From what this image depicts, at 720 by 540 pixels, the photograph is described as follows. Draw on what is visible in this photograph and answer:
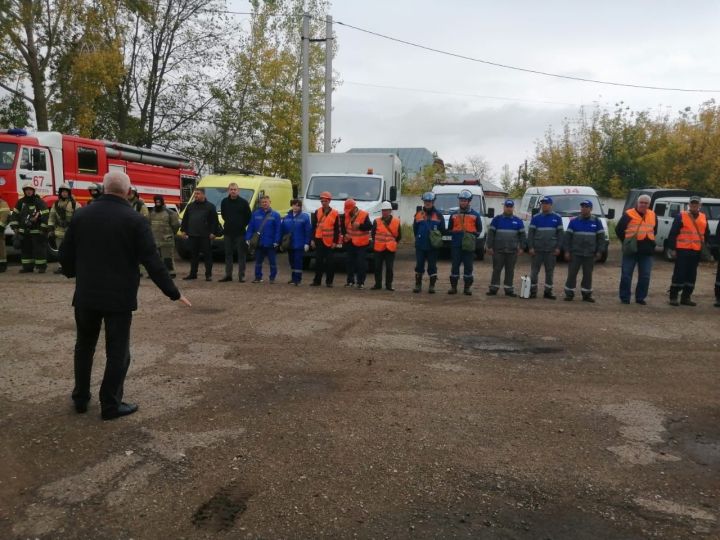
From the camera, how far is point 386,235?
12438 millimetres

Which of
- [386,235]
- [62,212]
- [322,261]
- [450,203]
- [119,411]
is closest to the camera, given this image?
[119,411]

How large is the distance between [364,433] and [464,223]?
25.6 ft

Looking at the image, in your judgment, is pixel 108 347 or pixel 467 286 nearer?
pixel 108 347

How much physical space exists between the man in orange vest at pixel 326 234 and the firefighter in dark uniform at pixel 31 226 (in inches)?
210

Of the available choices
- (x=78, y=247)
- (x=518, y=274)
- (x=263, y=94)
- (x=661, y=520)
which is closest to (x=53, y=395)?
(x=78, y=247)

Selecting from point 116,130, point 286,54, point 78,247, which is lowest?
point 78,247

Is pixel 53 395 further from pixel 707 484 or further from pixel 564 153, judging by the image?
pixel 564 153

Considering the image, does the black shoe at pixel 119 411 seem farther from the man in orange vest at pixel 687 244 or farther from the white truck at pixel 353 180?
the man in orange vest at pixel 687 244

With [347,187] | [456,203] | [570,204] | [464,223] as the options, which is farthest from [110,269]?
[570,204]

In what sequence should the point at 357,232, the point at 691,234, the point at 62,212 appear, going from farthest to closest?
the point at 62,212, the point at 357,232, the point at 691,234

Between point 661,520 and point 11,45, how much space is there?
82.6 feet

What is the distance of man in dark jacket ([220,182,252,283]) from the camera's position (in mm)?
12988

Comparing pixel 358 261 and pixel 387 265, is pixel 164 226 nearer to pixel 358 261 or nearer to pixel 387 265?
pixel 358 261

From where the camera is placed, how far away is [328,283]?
42.4ft
